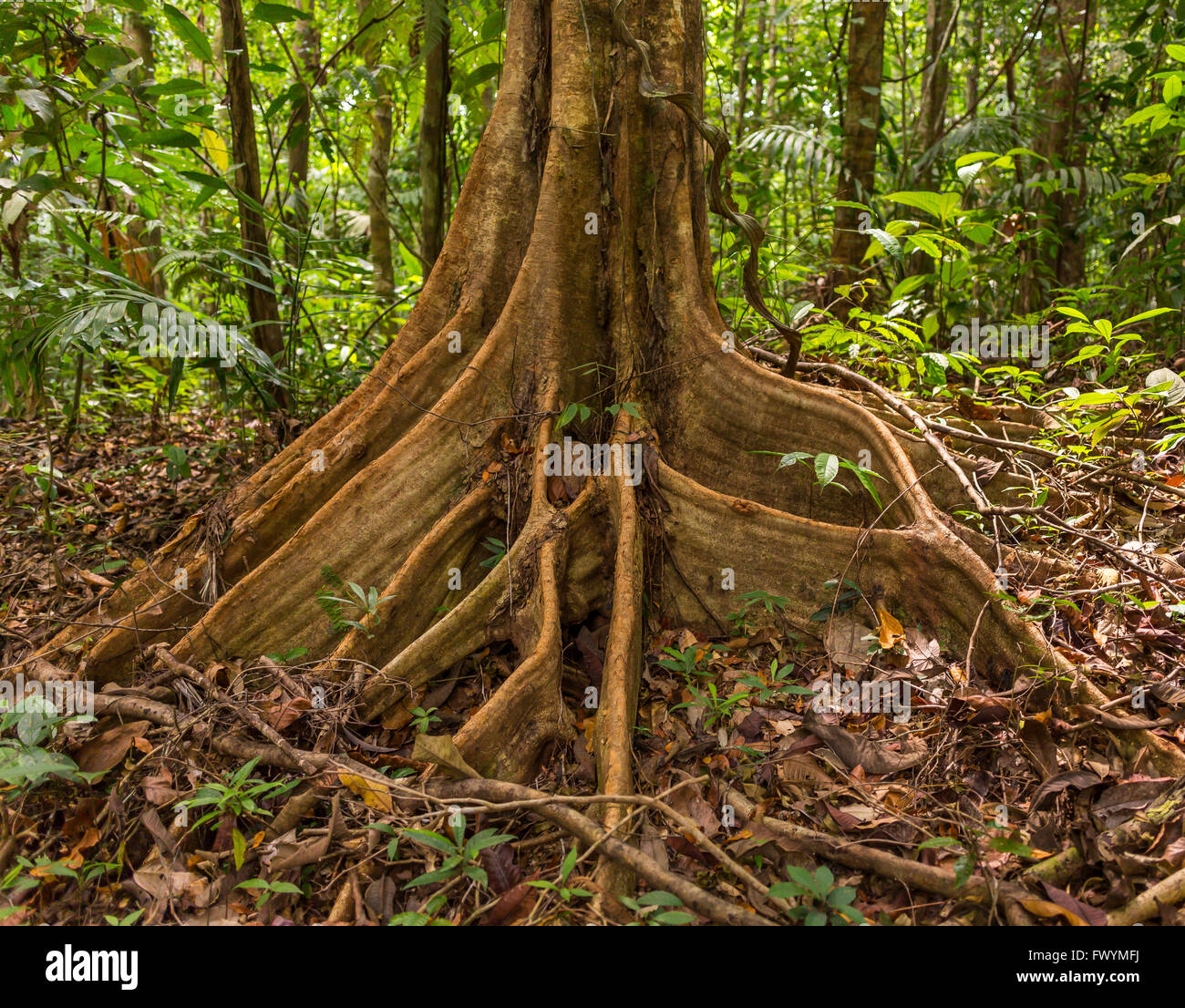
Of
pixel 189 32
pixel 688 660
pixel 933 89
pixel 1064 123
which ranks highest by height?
pixel 933 89

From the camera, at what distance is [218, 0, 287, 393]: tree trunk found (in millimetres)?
4395

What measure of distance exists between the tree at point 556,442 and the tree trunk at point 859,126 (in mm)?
2583

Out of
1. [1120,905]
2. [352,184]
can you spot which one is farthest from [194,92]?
[352,184]

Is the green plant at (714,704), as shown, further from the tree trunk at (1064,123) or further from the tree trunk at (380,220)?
the tree trunk at (380,220)

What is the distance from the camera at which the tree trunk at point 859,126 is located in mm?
5699

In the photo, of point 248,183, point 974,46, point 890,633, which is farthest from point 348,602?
point 974,46

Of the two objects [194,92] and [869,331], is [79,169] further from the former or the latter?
[869,331]

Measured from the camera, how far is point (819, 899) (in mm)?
1981

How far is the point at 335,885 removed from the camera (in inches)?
90.7

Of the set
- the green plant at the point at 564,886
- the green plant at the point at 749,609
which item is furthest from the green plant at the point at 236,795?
the green plant at the point at 749,609

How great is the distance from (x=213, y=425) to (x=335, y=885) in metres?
4.64

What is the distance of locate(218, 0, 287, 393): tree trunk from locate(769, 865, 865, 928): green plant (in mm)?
3735

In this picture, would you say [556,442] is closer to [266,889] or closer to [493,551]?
[493,551]

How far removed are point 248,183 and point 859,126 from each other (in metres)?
4.19
